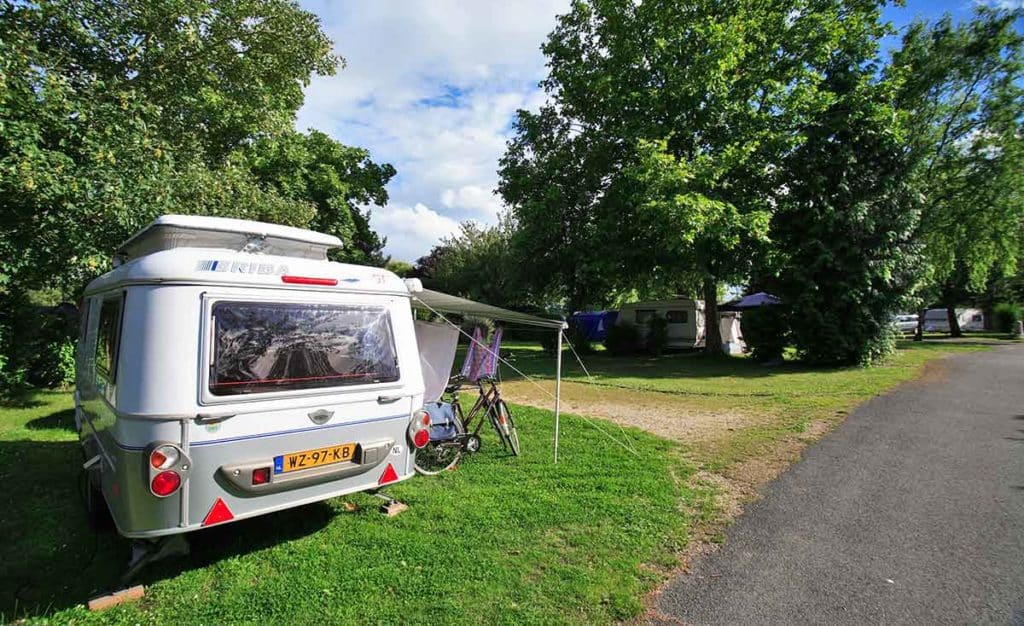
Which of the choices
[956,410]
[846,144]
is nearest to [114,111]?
[956,410]

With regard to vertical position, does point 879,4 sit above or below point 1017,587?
above

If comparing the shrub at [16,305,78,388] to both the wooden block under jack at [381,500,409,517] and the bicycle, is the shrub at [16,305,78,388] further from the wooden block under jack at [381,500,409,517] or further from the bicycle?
the wooden block under jack at [381,500,409,517]

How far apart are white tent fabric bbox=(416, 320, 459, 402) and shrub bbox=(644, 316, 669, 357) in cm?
1736

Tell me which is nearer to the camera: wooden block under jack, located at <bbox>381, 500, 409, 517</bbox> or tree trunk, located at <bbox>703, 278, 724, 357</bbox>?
wooden block under jack, located at <bbox>381, 500, 409, 517</bbox>

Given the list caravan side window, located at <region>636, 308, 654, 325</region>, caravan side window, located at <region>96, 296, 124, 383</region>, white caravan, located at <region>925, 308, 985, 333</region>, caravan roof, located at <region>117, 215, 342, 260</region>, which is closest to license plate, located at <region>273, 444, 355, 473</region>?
caravan side window, located at <region>96, 296, 124, 383</region>

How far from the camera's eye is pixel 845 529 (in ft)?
14.1

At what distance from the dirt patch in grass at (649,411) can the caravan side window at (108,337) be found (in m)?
6.68

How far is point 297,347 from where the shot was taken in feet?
12.5

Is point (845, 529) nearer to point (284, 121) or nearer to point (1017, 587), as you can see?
point (1017, 587)

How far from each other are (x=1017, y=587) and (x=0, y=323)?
14501 mm

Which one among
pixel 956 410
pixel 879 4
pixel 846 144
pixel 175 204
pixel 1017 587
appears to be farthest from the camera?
pixel 879 4

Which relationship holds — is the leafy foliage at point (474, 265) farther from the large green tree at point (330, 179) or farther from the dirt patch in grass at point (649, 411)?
the dirt patch in grass at point (649, 411)

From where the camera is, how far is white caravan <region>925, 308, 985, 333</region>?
36.5 m

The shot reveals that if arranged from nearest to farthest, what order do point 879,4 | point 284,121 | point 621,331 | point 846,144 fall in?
1. point 284,121
2. point 846,144
3. point 879,4
4. point 621,331
